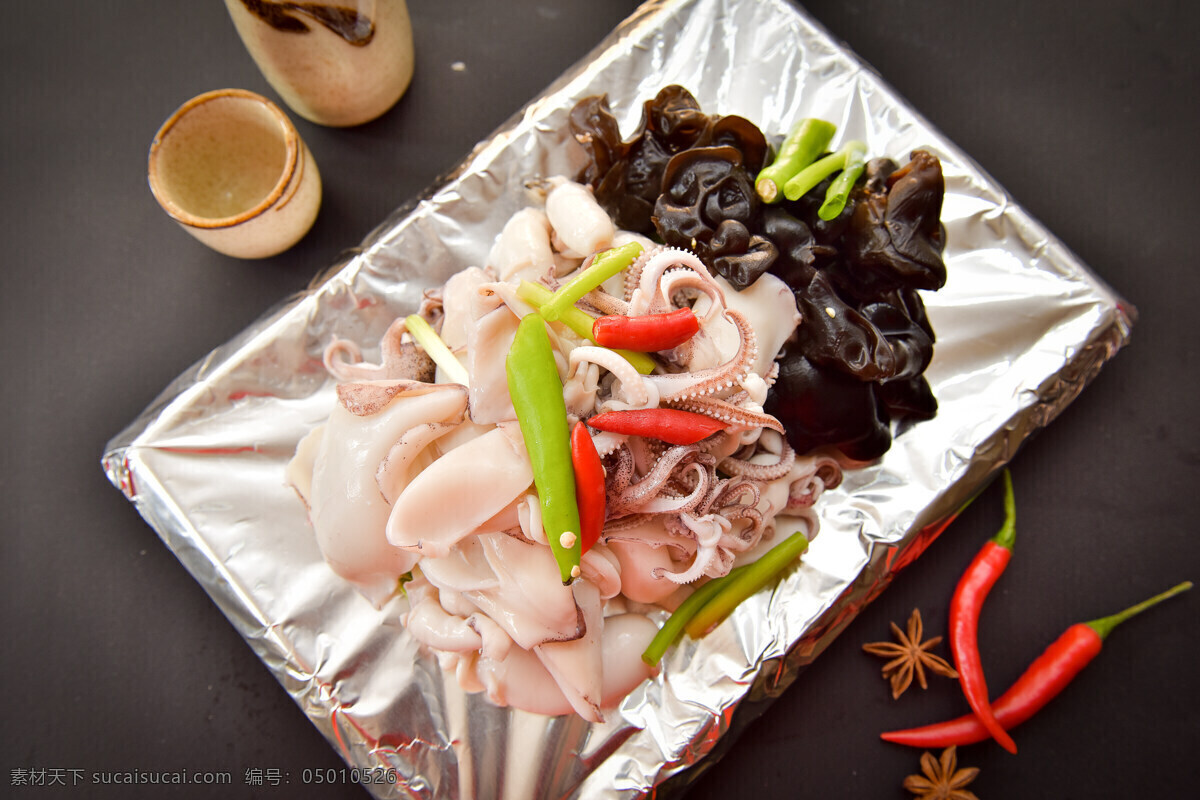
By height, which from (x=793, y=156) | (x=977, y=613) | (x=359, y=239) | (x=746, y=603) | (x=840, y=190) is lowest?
(x=977, y=613)

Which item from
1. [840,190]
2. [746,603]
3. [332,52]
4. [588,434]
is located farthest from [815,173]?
[332,52]

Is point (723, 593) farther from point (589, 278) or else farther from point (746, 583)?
point (589, 278)

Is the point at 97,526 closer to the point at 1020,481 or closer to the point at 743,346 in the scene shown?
the point at 743,346

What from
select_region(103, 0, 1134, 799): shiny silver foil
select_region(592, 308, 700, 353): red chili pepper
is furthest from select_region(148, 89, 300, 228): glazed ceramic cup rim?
select_region(592, 308, 700, 353): red chili pepper

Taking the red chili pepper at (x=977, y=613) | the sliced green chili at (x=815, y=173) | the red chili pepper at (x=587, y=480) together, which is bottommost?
the red chili pepper at (x=977, y=613)

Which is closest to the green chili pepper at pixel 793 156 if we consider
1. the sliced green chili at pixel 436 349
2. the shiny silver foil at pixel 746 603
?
the shiny silver foil at pixel 746 603

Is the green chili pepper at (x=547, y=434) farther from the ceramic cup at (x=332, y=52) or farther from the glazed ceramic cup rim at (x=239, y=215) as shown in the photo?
the ceramic cup at (x=332, y=52)
